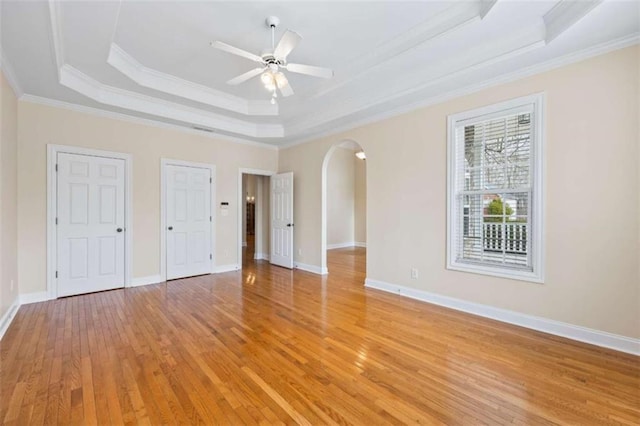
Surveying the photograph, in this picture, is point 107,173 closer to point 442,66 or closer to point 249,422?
point 249,422

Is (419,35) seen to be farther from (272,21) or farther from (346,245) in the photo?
(346,245)

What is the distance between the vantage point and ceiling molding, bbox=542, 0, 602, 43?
2363 millimetres

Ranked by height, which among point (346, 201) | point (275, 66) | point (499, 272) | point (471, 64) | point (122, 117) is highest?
point (471, 64)

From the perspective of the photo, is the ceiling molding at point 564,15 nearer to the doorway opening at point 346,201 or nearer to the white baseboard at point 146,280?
the white baseboard at point 146,280

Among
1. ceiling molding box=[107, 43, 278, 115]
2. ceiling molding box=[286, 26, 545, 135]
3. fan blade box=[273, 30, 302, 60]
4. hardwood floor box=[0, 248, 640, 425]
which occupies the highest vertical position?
ceiling molding box=[107, 43, 278, 115]

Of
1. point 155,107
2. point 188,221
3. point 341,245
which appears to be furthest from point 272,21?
point 341,245

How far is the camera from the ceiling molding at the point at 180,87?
3629 millimetres

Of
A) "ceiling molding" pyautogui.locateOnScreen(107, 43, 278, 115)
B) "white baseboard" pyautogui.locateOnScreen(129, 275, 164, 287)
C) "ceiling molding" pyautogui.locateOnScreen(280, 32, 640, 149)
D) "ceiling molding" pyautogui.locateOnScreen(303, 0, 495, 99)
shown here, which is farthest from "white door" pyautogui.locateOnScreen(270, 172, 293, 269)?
"ceiling molding" pyautogui.locateOnScreen(303, 0, 495, 99)

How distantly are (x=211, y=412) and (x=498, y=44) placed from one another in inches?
164

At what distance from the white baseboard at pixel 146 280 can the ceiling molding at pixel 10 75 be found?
301cm

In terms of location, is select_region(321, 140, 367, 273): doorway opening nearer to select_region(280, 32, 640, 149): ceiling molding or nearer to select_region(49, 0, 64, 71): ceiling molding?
select_region(280, 32, 640, 149): ceiling molding

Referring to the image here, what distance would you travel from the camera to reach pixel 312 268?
6.08 metres

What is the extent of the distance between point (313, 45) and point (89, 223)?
4.23 m

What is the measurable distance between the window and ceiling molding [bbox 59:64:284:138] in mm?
3642
